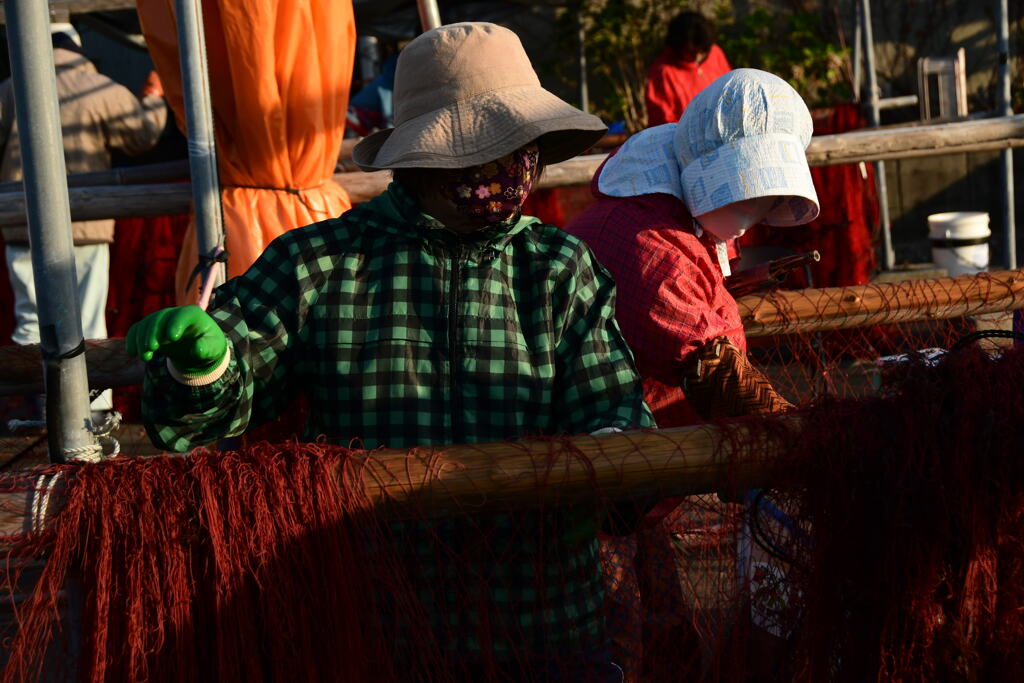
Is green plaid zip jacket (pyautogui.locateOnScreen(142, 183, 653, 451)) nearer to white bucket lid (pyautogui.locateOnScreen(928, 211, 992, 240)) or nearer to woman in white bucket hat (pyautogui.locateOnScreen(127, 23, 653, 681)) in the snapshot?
woman in white bucket hat (pyautogui.locateOnScreen(127, 23, 653, 681))

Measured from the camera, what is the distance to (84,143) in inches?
192

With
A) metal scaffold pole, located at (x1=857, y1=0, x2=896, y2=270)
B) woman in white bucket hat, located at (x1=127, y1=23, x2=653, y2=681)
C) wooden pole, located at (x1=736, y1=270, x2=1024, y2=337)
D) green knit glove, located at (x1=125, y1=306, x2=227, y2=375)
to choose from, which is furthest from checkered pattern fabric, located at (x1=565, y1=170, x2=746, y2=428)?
metal scaffold pole, located at (x1=857, y1=0, x2=896, y2=270)

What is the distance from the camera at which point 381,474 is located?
1.53 m

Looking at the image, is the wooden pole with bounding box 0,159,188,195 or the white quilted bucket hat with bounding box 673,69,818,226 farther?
the wooden pole with bounding box 0,159,188,195

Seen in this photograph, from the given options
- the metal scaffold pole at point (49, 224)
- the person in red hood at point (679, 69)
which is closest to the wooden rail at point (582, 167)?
the metal scaffold pole at point (49, 224)

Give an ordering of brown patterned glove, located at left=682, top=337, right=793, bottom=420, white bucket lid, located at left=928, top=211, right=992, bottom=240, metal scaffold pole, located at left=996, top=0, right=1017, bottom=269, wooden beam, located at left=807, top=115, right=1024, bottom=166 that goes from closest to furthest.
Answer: brown patterned glove, located at left=682, top=337, right=793, bottom=420 → wooden beam, located at left=807, top=115, right=1024, bottom=166 → white bucket lid, located at left=928, top=211, right=992, bottom=240 → metal scaffold pole, located at left=996, top=0, right=1017, bottom=269

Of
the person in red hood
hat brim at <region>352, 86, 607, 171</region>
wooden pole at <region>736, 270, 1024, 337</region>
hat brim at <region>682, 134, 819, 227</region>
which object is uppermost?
the person in red hood

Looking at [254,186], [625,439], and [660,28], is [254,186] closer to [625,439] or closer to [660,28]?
[625,439]

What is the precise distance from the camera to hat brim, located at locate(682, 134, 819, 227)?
7.98 feet

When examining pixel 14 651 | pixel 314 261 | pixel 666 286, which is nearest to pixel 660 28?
pixel 666 286

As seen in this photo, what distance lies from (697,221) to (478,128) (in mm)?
833

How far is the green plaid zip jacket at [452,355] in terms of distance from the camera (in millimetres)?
1782

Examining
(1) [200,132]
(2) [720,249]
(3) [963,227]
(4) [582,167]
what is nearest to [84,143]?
(1) [200,132]

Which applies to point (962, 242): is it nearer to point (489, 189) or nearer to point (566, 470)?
point (489, 189)
